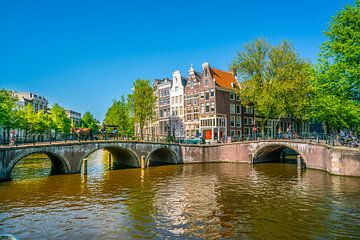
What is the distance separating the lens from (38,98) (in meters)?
117

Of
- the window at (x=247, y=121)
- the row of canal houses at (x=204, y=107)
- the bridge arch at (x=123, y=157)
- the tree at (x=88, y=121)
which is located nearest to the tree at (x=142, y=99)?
the row of canal houses at (x=204, y=107)

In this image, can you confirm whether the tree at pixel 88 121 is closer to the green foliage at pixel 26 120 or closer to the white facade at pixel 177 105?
the green foliage at pixel 26 120

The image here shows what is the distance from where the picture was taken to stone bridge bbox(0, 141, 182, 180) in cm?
2745

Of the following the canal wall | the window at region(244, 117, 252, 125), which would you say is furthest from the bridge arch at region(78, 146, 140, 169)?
the window at region(244, 117, 252, 125)

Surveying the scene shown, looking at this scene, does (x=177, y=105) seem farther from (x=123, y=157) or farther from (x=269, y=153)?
(x=269, y=153)

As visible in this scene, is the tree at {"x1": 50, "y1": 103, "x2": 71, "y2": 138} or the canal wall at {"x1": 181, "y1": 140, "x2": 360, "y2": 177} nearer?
the canal wall at {"x1": 181, "y1": 140, "x2": 360, "y2": 177}

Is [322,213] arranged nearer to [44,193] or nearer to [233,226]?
[233,226]

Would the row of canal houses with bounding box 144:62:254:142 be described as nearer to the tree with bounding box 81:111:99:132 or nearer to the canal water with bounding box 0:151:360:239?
the canal water with bounding box 0:151:360:239

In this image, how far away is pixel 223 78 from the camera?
185 ft

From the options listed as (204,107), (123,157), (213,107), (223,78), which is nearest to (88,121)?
(204,107)

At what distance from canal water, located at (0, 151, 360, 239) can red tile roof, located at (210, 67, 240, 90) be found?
97.9 ft

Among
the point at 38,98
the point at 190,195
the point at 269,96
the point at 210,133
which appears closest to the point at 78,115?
the point at 38,98

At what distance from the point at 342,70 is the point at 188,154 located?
79.3 feet

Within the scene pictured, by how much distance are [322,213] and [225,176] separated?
14.7 metres
